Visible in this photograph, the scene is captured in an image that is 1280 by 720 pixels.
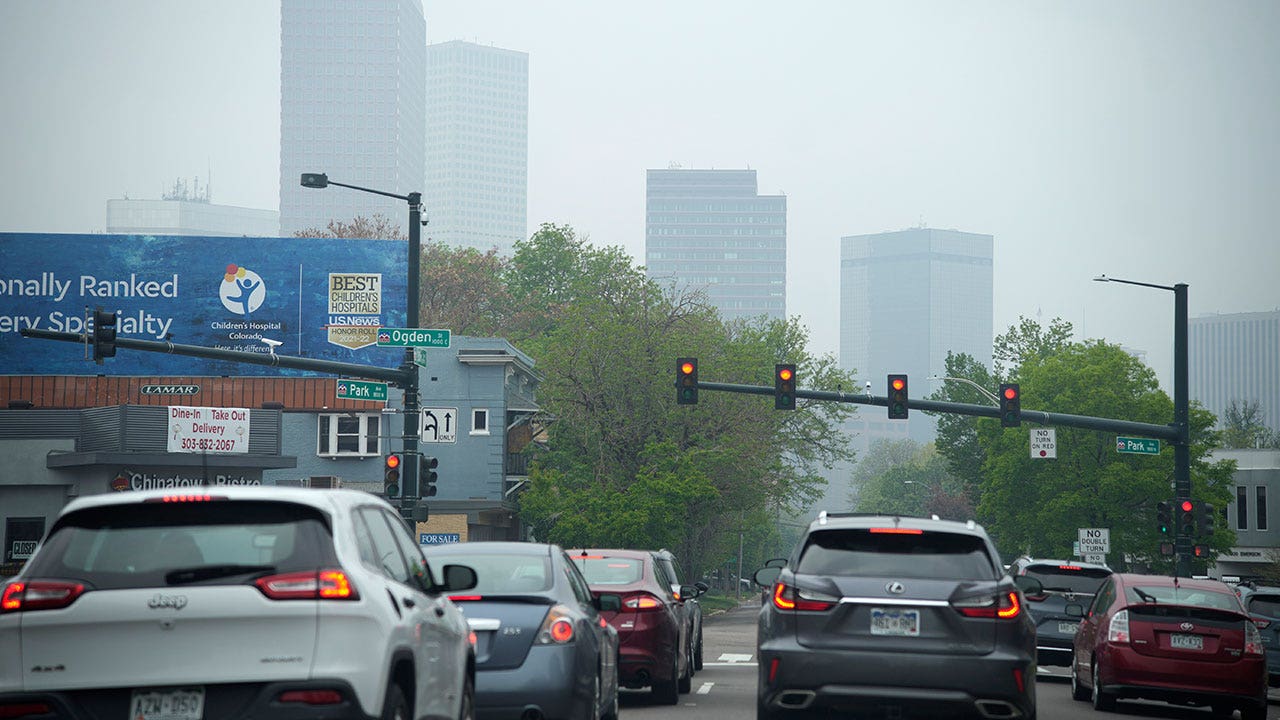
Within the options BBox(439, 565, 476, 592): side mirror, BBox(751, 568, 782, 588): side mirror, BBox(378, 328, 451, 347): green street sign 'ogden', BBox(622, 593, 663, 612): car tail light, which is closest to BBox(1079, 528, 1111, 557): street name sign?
BBox(378, 328, 451, 347): green street sign 'ogden'

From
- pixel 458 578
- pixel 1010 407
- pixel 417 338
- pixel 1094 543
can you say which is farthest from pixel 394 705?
pixel 1094 543

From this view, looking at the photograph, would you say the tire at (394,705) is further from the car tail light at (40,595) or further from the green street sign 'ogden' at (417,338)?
the green street sign 'ogden' at (417,338)

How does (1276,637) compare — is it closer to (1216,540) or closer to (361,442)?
(361,442)

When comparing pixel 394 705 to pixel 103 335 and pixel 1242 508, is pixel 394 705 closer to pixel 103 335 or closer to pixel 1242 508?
pixel 103 335

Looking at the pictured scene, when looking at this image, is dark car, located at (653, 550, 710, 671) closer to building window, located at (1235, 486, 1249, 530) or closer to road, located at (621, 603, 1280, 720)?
road, located at (621, 603, 1280, 720)

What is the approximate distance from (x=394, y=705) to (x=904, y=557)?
4.80 m

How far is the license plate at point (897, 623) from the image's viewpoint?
440 inches

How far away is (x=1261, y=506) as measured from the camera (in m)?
83.5

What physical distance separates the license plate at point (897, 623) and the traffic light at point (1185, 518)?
26.5 m

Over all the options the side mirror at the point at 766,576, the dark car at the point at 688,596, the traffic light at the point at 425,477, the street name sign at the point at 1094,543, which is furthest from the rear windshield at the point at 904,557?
the street name sign at the point at 1094,543

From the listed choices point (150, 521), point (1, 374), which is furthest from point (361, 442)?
point (150, 521)

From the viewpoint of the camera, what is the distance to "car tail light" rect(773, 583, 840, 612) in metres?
11.3

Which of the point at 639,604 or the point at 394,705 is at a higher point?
the point at 394,705

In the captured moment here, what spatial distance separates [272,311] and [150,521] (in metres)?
53.3
